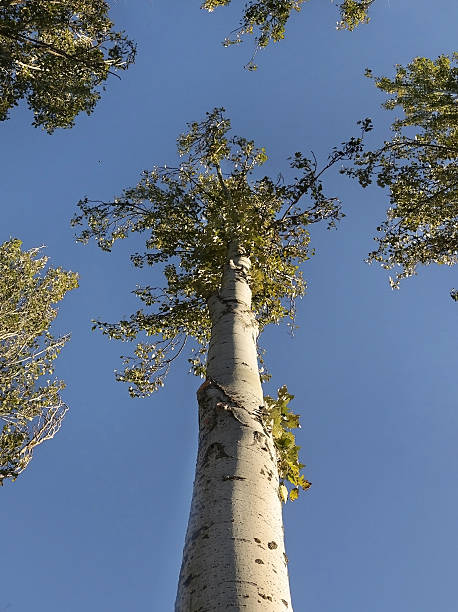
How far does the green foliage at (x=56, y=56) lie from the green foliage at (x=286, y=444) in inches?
327

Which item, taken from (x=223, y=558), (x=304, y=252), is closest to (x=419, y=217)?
(x=304, y=252)

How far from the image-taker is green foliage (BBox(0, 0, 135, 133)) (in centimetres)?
926

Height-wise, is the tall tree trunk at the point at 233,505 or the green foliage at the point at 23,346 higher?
the green foliage at the point at 23,346

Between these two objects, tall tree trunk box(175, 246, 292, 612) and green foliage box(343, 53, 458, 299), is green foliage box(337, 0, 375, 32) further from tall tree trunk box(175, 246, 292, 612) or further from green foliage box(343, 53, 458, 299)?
tall tree trunk box(175, 246, 292, 612)

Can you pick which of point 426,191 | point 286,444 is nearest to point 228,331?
point 286,444

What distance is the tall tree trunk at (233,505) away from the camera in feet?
6.47

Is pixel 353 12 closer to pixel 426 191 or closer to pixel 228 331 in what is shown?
pixel 426 191

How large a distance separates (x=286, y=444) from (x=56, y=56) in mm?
9884

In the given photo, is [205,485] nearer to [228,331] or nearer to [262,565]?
[262,565]

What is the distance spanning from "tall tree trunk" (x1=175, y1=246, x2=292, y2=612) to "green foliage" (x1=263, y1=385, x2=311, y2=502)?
0.24 m

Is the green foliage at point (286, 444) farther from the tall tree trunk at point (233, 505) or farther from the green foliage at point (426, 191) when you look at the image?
the green foliage at point (426, 191)

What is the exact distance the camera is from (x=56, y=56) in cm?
984

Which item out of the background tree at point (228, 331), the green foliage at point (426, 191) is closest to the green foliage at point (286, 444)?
the background tree at point (228, 331)

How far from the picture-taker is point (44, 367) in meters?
13.3
